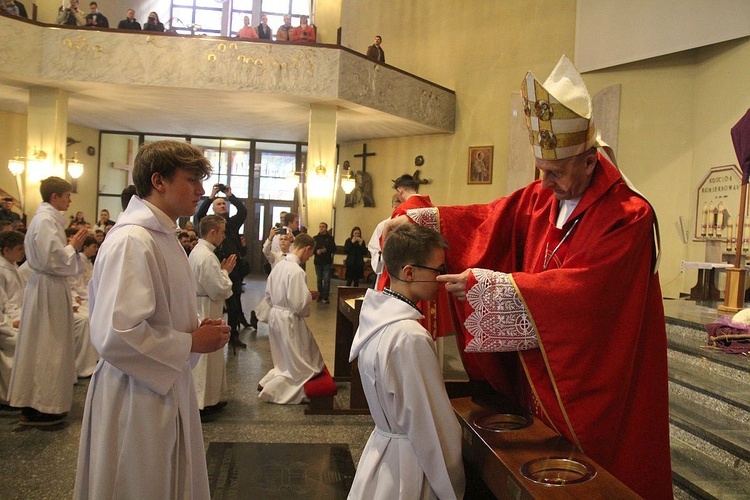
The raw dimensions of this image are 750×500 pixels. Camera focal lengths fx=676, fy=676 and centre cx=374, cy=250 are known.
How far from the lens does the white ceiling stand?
43.5ft

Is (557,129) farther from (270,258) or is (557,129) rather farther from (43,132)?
(43,132)

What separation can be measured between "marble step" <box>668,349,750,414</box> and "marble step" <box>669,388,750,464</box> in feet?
0.22

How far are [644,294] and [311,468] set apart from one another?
2.96 meters

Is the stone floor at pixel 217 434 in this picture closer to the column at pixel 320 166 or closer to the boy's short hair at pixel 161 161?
the boy's short hair at pixel 161 161

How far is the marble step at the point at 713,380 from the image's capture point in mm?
4238

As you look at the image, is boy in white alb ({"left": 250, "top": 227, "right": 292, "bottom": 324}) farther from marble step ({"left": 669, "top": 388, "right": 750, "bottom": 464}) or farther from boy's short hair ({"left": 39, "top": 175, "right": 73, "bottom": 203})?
marble step ({"left": 669, "top": 388, "right": 750, "bottom": 464})

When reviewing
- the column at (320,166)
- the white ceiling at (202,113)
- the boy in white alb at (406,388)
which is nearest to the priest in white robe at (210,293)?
the boy in white alb at (406,388)

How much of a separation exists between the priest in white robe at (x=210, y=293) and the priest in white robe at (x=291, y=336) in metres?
0.51

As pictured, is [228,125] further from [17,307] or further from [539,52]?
[17,307]

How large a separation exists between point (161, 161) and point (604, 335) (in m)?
1.62

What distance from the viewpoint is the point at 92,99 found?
46.2 ft

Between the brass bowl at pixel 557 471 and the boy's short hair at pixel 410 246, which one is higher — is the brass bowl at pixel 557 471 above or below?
below

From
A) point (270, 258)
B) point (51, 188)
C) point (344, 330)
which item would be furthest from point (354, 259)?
point (51, 188)

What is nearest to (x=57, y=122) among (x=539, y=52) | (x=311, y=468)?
(x=539, y=52)
